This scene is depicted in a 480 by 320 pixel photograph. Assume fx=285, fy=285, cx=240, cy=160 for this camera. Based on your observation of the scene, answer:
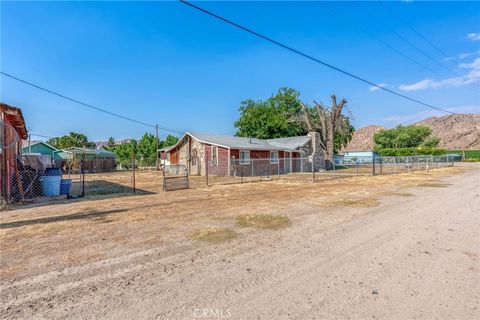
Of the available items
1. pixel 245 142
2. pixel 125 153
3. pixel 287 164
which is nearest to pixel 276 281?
pixel 245 142

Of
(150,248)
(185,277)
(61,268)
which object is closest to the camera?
(185,277)

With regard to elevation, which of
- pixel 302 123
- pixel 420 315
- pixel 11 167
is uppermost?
pixel 302 123

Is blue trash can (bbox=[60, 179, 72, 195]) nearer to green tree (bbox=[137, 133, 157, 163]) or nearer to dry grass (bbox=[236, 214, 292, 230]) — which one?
dry grass (bbox=[236, 214, 292, 230])

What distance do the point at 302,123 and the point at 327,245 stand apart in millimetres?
38122

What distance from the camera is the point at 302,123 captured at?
1639 inches

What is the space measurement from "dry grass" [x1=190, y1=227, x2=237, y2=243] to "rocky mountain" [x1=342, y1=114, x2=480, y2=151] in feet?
366

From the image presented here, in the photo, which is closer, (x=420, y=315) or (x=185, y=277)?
(x=420, y=315)

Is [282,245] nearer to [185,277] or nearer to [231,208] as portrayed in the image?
[185,277]

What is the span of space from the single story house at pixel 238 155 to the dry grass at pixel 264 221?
14.2 metres

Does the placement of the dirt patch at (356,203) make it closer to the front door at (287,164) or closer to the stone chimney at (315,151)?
the front door at (287,164)

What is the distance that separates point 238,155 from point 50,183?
15.4 meters

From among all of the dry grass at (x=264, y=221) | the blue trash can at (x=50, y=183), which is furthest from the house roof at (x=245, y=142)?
the dry grass at (x=264, y=221)

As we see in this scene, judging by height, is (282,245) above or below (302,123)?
below

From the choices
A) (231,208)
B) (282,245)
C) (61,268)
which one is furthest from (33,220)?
(282,245)
